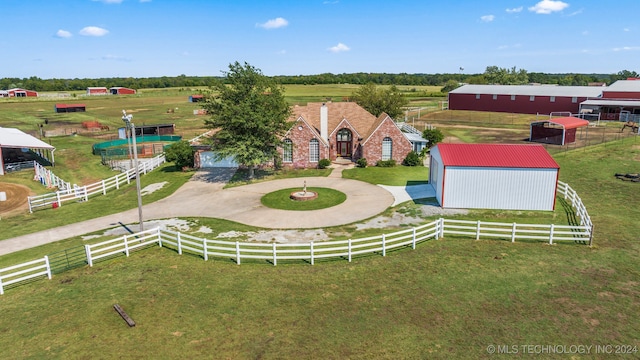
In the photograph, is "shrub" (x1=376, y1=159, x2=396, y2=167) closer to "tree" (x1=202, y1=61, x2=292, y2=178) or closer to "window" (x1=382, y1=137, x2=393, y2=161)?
"window" (x1=382, y1=137, x2=393, y2=161)

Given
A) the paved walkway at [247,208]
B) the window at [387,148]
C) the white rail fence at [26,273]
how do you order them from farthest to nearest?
the window at [387,148], the paved walkway at [247,208], the white rail fence at [26,273]

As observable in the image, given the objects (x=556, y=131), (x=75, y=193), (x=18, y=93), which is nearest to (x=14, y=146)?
(x=75, y=193)

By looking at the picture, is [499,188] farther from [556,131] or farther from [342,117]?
[556,131]

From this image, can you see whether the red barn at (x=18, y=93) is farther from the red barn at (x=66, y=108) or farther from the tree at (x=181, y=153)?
the tree at (x=181, y=153)

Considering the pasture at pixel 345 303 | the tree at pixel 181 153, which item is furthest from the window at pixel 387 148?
the pasture at pixel 345 303

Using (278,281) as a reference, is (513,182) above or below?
above

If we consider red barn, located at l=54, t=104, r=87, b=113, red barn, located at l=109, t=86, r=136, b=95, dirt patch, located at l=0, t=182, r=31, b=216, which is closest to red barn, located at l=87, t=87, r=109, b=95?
red barn, located at l=109, t=86, r=136, b=95

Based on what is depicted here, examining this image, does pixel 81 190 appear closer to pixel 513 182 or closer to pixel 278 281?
pixel 278 281

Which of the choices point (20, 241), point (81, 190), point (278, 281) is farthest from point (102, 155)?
point (278, 281)
